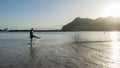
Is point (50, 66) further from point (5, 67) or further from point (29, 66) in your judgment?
point (5, 67)

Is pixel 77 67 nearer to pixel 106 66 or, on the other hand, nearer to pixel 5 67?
pixel 106 66

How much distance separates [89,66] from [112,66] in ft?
5.31

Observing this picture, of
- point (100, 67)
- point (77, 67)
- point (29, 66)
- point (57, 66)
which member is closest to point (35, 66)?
point (29, 66)

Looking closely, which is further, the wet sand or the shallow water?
the shallow water

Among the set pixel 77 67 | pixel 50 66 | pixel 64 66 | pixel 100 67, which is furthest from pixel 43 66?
pixel 100 67

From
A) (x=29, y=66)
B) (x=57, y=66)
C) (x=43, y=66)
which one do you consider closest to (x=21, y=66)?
(x=29, y=66)

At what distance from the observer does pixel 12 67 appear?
49.1 ft

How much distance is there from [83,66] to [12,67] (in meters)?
5.16

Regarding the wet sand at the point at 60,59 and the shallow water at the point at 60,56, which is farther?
the shallow water at the point at 60,56

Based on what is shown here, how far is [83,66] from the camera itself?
14922 millimetres

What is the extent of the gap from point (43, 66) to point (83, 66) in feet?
9.65

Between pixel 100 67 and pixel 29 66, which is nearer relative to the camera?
pixel 100 67

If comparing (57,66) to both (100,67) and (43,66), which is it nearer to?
(43,66)

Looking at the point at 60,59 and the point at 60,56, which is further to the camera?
the point at 60,56
